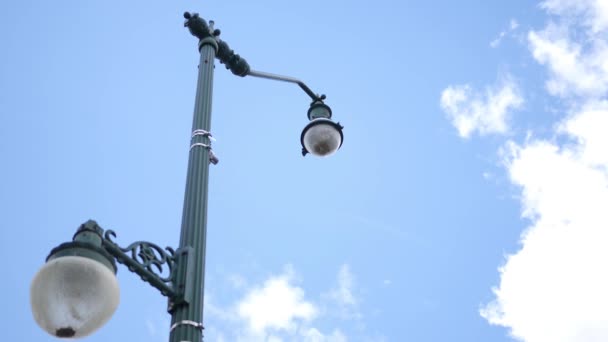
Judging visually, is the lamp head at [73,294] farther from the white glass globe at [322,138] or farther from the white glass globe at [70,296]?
the white glass globe at [322,138]

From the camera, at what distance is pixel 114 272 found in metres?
4.27

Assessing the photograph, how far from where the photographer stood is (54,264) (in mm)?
4051

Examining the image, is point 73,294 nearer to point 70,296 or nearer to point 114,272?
point 70,296

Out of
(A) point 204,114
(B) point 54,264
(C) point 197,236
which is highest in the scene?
(A) point 204,114

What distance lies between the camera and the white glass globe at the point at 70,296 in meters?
4.00

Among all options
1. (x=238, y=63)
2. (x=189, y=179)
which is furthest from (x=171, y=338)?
(x=238, y=63)

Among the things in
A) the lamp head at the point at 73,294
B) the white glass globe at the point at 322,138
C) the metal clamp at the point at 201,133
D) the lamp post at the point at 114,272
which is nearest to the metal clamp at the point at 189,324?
the lamp post at the point at 114,272

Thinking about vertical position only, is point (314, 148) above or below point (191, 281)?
above

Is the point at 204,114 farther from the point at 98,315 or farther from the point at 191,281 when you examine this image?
the point at 98,315

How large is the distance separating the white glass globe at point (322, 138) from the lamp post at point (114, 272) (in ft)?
4.21

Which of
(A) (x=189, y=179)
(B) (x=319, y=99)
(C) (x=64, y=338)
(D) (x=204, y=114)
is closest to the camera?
(C) (x=64, y=338)

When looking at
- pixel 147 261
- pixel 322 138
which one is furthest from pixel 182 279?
pixel 322 138

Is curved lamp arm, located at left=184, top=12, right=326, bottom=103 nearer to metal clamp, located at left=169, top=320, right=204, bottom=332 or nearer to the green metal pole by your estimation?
the green metal pole

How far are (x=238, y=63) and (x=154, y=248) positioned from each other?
3.21 meters
